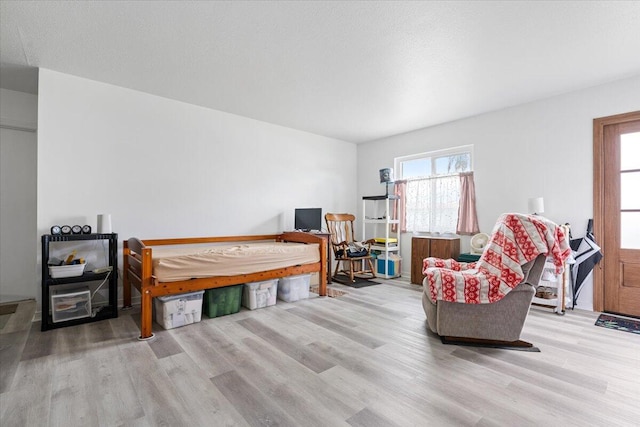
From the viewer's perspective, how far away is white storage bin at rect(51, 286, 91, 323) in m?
2.71

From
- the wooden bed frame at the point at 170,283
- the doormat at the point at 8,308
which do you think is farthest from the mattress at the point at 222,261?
the doormat at the point at 8,308

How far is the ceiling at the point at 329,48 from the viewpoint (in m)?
2.09

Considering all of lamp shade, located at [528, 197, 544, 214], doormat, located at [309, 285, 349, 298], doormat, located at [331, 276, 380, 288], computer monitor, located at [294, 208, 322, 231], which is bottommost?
doormat, located at [309, 285, 349, 298]

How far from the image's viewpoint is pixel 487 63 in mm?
2781

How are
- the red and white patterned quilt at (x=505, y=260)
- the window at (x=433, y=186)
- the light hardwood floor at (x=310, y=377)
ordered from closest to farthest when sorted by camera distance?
the light hardwood floor at (x=310, y=377) → the red and white patterned quilt at (x=505, y=260) → the window at (x=433, y=186)

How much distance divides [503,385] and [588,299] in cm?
251

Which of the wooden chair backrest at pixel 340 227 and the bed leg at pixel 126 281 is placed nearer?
the bed leg at pixel 126 281

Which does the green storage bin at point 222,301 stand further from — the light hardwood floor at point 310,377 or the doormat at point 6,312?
the doormat at point 6,312

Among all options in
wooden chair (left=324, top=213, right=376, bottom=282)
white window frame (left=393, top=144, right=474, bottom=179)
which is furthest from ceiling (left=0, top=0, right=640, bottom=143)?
wooden chair (left=324, top=213, right=376, bottom=282)

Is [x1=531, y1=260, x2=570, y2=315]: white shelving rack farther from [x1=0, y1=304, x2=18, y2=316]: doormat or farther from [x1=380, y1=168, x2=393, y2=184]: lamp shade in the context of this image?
[x1=0, y1=304, x2=18, y2=316]: doormat

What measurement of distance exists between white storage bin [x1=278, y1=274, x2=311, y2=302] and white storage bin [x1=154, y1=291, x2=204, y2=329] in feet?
3.49

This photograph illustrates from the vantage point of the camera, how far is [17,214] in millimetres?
3543

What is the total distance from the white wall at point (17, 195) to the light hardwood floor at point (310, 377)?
4.38 ft

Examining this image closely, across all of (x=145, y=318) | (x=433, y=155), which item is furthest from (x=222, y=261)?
(x=433, y=155)
